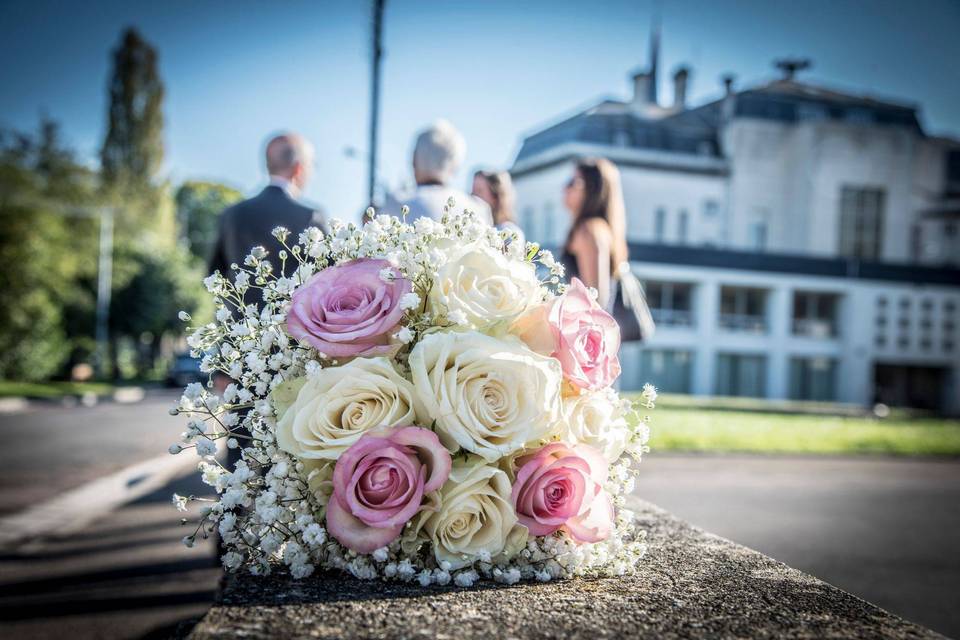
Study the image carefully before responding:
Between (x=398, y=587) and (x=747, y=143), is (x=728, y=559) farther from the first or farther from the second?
(x=747, y=143)

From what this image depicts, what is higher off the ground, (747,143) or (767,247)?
(747,143)

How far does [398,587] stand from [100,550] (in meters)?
5.49

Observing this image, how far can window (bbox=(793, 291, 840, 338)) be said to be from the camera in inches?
1785

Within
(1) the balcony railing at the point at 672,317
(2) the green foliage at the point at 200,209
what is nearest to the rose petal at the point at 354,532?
(1) the balcony railing at the point at 672,317

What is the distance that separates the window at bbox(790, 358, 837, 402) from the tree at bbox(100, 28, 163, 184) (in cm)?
5165

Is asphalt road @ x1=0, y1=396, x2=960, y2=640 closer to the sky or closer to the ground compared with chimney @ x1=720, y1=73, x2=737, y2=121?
closer to the ground

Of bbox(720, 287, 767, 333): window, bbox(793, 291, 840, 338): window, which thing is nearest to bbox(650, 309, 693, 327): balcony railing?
bbox(720, 287, 767, 333): window

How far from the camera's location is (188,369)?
36.9 meters

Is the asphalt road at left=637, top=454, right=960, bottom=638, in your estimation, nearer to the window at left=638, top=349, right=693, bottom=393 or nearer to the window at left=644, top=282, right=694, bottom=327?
the window at left=638, top=349, right=693, bottom=393

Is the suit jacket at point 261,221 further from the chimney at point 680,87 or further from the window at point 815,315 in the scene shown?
the chimney at point 680,87

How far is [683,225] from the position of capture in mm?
53438

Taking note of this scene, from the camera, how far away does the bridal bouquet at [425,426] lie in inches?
66.0

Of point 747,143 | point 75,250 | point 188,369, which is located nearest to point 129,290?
point 75,250

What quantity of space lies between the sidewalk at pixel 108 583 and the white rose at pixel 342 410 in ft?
6.70
